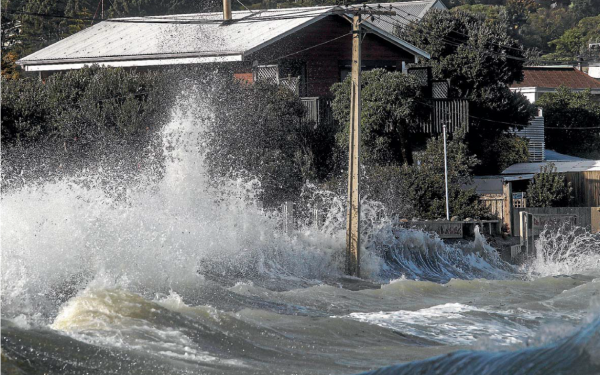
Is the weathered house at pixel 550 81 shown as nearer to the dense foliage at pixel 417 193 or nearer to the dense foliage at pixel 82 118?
the dense foliage at pixel 417 193

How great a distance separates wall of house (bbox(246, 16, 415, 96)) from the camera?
33156 mm

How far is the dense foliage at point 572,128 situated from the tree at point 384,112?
19.4 metres

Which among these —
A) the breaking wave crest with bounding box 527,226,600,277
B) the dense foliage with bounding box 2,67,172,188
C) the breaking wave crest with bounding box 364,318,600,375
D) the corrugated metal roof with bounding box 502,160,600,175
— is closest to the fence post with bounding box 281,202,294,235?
the dense foliage with bounding box 2,67,172,188

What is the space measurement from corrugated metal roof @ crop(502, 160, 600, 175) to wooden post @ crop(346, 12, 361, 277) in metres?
17.9

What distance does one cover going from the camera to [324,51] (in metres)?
34.7

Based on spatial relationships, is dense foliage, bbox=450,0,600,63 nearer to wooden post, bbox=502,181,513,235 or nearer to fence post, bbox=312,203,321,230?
wooden post, bbox=502,181,513,235

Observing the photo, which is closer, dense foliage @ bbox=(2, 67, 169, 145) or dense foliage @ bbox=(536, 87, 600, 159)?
dense foliage @ bbox=(2, 67, 169, 145)

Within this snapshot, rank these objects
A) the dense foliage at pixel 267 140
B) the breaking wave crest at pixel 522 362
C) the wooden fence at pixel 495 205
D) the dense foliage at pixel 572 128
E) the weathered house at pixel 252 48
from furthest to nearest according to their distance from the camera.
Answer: the dense foliage at pixel 572 128
the weathered house at pixel 252 48
the wooden fence at pixel 495 205
the dense foliage at pixel 267 140
the breaking wave crest at pixel 522 362

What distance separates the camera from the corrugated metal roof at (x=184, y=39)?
31016mm

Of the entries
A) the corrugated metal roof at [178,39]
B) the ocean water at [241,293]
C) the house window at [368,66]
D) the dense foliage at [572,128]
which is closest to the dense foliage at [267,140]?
the ocean water at [241,293]

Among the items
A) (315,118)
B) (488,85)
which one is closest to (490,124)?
(488,85)

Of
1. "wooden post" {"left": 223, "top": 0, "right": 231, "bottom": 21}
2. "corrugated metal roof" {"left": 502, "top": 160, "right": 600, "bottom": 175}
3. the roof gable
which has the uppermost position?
the roof gable

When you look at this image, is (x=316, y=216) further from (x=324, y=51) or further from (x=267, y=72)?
(x=324, y=51)

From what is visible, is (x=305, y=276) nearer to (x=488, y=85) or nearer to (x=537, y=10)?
(x=488, y=85)
